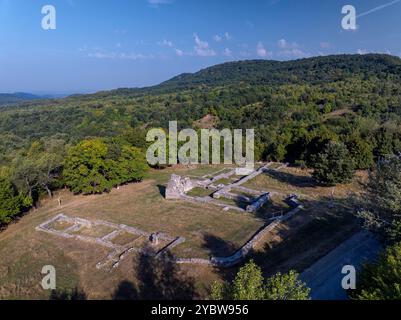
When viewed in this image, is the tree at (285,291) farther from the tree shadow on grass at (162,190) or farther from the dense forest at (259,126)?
the dense forest at (259,126)

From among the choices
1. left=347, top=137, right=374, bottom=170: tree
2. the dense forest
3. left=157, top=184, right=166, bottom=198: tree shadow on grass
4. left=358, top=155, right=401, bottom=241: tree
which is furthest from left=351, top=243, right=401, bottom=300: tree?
left=347, top=137, right=374, bottom=170: tree

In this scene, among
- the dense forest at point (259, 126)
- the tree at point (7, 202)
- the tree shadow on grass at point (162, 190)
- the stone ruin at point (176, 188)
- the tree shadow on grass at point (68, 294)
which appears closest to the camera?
the tree shadow on grass at point (68, 294)

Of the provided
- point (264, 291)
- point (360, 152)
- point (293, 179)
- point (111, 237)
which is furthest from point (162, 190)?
point (264, 291)

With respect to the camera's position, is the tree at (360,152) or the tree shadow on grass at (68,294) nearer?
the tree shadow on grass at (68,294)

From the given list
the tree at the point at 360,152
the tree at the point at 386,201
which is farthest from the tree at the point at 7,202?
the tree at the point at 360,152

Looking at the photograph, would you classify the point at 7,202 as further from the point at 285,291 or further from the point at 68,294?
the point at 285,291
